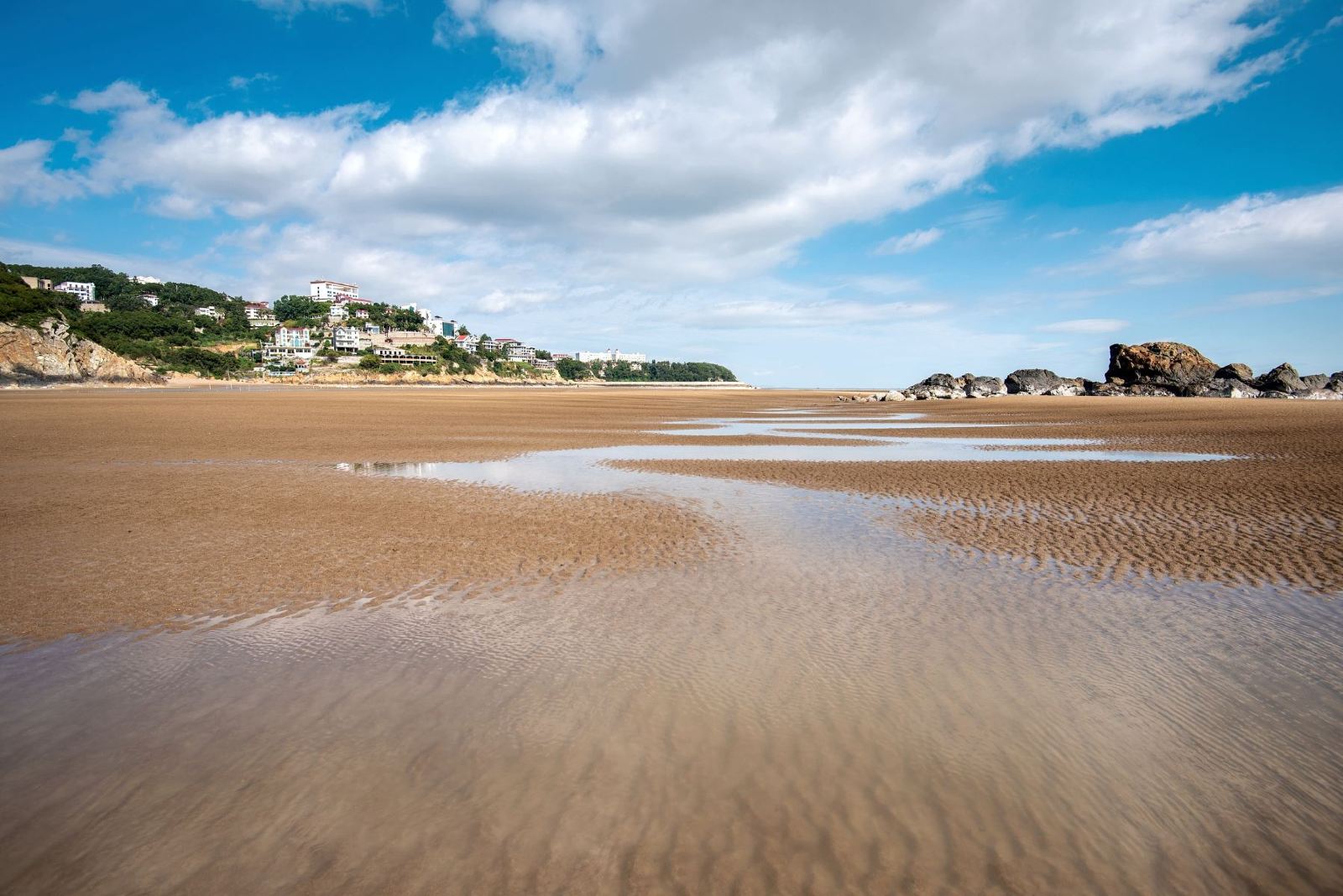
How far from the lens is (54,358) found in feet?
269

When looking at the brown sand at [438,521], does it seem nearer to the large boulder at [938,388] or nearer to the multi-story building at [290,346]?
the large boulder at [938,388]

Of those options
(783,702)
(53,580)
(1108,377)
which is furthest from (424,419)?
(1108,377)

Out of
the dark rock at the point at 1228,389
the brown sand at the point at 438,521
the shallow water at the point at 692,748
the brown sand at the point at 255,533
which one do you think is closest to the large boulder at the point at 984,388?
the dark rock at the point at 1228,389

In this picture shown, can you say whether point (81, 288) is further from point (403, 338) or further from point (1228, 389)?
point (1228, 389)

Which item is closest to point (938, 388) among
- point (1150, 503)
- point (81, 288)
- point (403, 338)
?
point (1150, 503)

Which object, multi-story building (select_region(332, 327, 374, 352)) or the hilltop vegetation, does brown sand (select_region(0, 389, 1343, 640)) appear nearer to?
the hilltop vegetation

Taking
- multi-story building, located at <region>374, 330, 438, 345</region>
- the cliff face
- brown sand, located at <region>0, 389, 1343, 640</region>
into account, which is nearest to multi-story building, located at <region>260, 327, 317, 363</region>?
multi-story building, located at <region>374, 330, 438, 345</region>

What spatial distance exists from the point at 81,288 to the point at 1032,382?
716 ft

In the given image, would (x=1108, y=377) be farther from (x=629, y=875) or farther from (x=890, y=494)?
(x=629, y=875)

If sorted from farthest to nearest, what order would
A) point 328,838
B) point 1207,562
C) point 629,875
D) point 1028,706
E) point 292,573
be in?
point 1207,562
point 292,573
point 1028,706
point 328,838
point 629,875

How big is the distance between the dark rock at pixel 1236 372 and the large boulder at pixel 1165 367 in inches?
22.0

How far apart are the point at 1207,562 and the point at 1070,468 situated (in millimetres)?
9398

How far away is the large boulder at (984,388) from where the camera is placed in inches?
2890

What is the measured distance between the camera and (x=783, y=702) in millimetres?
5289
